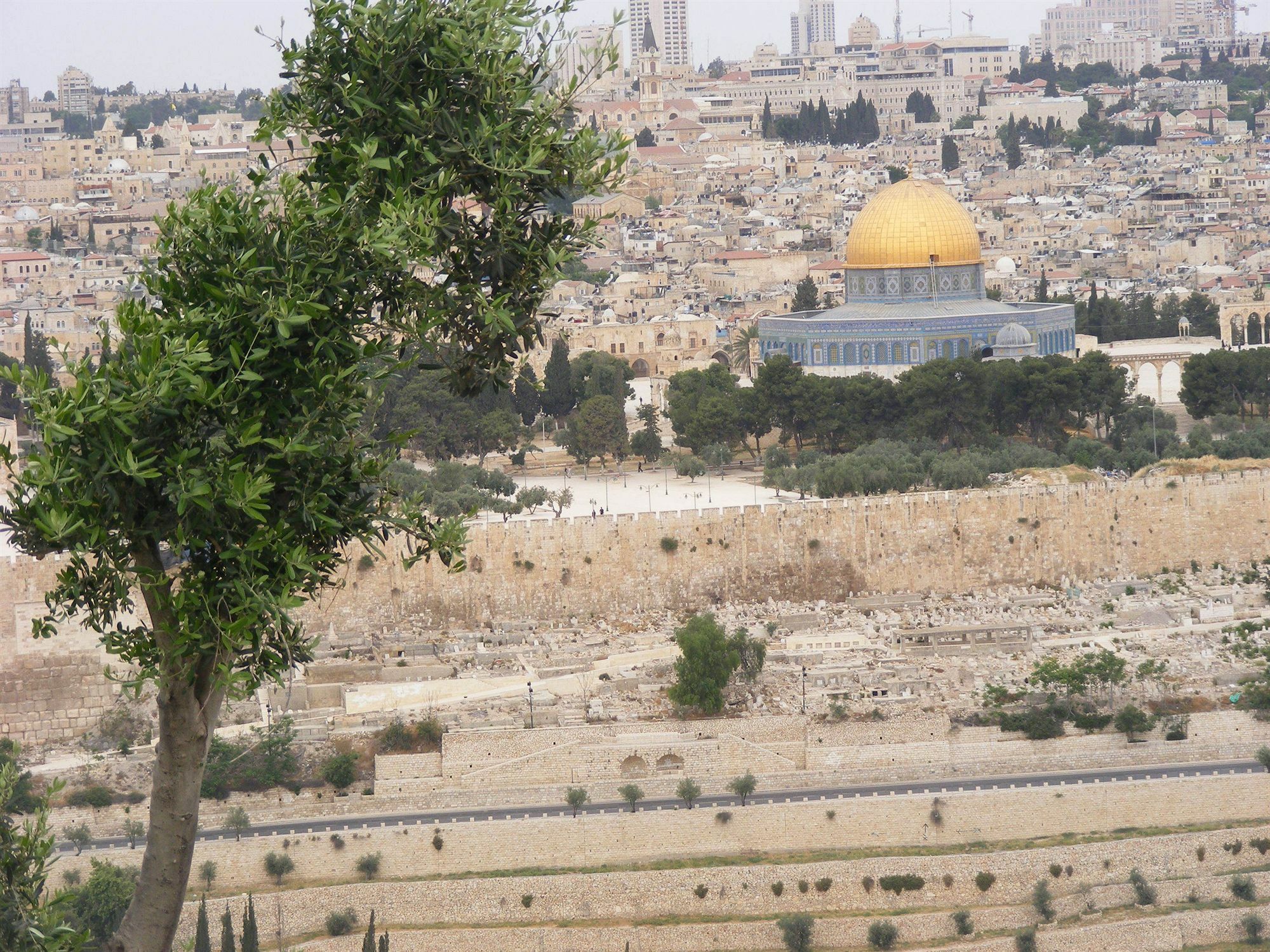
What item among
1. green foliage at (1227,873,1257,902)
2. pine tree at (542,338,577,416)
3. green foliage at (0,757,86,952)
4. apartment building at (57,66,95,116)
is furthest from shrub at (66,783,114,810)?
apartment building at (57,66,95,116)

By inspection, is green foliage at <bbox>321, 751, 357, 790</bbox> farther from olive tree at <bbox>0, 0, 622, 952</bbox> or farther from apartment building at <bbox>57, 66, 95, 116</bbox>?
apartment building at <bbox>57, 66, 95, 116</bbox>

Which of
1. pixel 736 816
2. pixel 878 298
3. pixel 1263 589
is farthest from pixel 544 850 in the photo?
pixel 878 298

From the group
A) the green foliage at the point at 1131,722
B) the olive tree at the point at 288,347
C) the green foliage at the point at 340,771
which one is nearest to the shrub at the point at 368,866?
the green foliage at the point at 340,771

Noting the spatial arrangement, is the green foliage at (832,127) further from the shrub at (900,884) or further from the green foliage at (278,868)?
the green foliage at (278,868)

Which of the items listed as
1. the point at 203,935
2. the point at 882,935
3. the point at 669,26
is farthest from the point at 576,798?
the point at 669,26

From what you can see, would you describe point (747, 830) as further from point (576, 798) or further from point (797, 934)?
point (797, 934)

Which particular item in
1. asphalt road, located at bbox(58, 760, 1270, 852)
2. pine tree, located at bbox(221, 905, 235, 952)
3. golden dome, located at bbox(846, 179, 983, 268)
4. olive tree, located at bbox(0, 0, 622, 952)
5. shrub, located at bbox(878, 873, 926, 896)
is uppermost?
olive tree, located at bbox(0, 0, 622, 952)

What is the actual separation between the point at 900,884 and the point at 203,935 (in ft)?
19.2

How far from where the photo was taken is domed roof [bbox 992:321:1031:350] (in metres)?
38.8

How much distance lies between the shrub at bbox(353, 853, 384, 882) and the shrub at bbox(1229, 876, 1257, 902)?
7069mm

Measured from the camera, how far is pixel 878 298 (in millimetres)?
41406

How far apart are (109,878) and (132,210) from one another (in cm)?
6125

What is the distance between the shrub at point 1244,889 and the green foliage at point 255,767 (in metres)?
8.27

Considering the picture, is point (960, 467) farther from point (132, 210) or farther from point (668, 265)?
point (132, 210)
